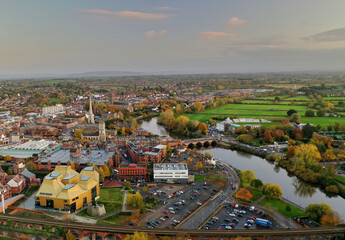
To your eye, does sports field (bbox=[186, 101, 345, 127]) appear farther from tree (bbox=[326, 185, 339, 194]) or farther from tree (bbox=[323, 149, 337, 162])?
tree (bbox=[326, 185, 339, 194])

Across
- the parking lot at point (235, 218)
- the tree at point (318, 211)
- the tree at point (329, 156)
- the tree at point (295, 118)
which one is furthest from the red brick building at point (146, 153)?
the tree at point (295, 118)

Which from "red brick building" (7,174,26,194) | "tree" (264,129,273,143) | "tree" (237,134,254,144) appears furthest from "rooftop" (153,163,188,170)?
"tree" (264,129,273,143)

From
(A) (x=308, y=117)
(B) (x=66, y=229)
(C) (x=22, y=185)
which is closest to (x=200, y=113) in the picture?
(A) (x=308, y=117)

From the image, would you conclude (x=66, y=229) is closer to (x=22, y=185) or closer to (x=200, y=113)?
(x=22, y=185)

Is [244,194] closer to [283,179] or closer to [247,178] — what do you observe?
[247,178]

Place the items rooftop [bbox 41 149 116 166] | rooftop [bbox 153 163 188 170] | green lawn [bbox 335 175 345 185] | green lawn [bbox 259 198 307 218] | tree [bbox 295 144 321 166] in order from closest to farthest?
green lawn [bbox 259 198 307 218] → green lawn [bbox 335 175 345 185] → rooftop [bbox 153 163 188 170] → rooftop [bbox 41 149 116 166] → tree [bbox 295 144 321 166]

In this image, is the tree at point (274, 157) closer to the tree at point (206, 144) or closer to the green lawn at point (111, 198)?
the tree at point (206, 144)

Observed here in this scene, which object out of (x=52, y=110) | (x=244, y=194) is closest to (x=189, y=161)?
(x=244, y=194)
